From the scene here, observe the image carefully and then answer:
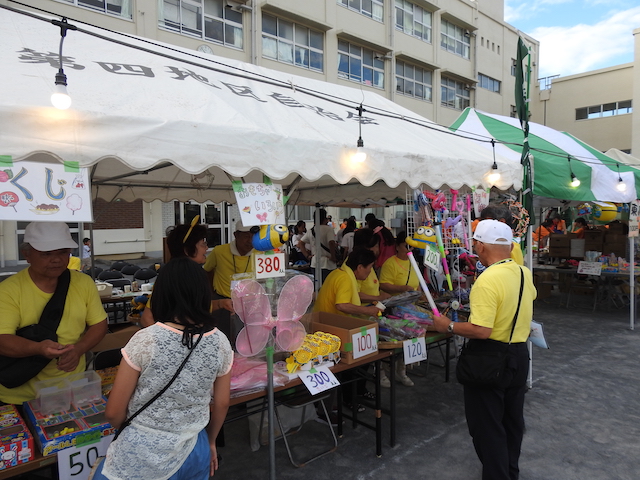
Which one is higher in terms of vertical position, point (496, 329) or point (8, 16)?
point (8, 16)

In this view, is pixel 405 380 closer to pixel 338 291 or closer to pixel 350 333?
pixel 338 291

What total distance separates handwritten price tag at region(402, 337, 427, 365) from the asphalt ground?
2.23ft

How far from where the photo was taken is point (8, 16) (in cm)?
300

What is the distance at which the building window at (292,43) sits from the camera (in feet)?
50.2

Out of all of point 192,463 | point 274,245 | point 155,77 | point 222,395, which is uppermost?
point 155,77

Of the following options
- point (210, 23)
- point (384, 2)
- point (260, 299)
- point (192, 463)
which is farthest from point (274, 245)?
point (384, 2)

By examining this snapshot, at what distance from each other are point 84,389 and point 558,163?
5442 millimetres

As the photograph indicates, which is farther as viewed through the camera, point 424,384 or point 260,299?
point 424,384

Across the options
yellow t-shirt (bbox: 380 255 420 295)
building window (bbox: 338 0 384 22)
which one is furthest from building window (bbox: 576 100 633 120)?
yellow t-shirt (bbox: 380 255 420 295)

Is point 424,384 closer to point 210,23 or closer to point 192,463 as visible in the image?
point 192,463

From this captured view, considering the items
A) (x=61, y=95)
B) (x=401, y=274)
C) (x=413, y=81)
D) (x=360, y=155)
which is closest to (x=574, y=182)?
(x=401, y=274)

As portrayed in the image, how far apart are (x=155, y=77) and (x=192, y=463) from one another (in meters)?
2.29

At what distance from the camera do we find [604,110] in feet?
86.8

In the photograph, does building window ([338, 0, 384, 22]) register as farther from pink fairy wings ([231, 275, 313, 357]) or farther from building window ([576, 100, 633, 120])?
pink fairy wings ([231, 275, 313, 357])
